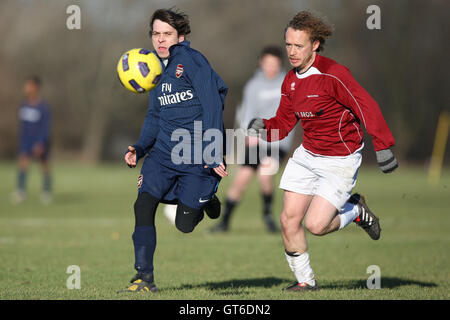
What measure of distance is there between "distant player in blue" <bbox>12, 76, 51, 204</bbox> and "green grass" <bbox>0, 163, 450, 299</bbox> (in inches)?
35.9

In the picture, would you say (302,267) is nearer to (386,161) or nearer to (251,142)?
(386,161)

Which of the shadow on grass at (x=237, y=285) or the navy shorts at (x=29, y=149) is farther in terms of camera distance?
the navy shorts at (x=29, y=149)

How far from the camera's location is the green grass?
564cm

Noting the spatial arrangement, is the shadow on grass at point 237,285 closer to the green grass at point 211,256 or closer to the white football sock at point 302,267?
the green grass at point 211,256

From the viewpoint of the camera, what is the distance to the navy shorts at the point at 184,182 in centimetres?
545

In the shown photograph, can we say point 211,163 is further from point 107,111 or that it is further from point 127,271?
point 107,111

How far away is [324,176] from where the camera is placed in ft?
18.1

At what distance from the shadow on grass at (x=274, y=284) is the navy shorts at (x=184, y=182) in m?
0.87

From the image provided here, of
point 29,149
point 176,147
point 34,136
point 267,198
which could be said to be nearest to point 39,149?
point 29,149

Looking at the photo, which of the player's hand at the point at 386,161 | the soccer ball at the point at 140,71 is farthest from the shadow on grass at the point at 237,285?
the soccer ball at the point at 140,71

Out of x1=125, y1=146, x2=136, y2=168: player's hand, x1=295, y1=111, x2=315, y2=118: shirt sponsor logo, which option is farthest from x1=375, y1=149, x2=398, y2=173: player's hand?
x1=125, y1=146, x2=136, y2=168: player's hand

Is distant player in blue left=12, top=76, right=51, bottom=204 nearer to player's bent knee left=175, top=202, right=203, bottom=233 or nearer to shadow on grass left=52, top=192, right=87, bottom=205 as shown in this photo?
shadow on grass left=52, top=192, right=87, bottom=205

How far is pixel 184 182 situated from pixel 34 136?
37.5 ft

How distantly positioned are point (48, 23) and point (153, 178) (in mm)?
36126
